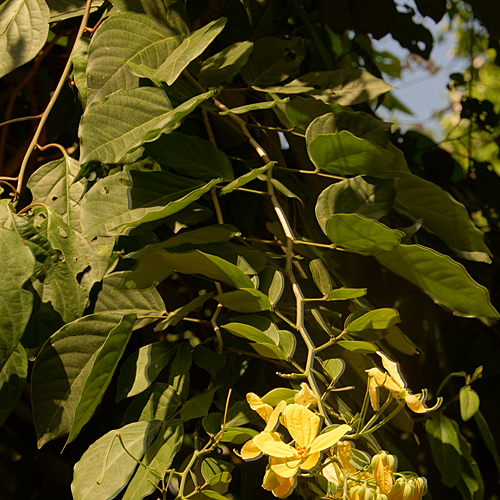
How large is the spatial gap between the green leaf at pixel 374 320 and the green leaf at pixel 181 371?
159 millimetres

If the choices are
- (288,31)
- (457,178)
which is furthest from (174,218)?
(457,178)

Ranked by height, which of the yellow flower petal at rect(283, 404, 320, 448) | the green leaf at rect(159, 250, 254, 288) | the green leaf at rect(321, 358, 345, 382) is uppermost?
the green leaf at rect(159, 250, 254, 288)

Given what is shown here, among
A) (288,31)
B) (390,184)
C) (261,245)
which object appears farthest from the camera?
(288,31)

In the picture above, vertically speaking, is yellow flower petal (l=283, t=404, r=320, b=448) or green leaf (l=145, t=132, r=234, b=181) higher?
green leaf (l=145, t=132, r=234, b=181)

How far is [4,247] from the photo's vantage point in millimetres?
452

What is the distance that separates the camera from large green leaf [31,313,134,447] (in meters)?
0.45

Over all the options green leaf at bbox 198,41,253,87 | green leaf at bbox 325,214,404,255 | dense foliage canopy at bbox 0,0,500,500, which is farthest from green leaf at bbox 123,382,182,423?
green leaf at bbox 198,41,253,87

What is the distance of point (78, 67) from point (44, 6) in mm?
94

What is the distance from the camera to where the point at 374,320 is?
440mm

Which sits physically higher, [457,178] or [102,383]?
[102,383]

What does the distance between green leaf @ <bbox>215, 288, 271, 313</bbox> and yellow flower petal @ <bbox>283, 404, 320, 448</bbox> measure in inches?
5.0

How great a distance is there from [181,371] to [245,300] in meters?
0.10

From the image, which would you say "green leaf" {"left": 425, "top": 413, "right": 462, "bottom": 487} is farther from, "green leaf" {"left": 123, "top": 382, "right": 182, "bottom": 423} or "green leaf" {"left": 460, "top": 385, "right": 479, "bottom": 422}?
"green leaf" {"left": 123, "top": 382, "right": 182, "bottom": 423}

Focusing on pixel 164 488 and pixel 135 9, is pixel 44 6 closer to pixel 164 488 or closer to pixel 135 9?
pixel 135 9
